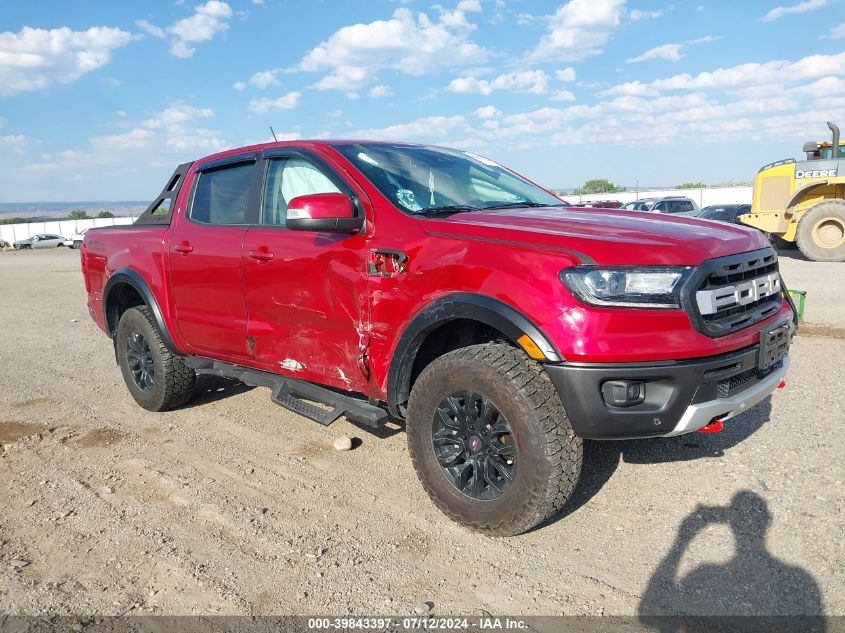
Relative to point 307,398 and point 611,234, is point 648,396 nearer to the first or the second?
point 611,234

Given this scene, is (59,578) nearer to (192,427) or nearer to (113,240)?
(192,427)

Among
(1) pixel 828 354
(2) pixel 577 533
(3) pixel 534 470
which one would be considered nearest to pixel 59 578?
(3) pixel 534 470

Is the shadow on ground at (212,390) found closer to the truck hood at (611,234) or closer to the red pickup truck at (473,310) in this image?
the red pickup truck at (473,310)

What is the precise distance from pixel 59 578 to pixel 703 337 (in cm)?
293

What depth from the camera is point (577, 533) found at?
319cm

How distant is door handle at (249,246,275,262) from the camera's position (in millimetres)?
3988

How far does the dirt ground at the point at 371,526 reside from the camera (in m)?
2.71

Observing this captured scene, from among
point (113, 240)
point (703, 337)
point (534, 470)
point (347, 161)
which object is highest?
point (347, 161)

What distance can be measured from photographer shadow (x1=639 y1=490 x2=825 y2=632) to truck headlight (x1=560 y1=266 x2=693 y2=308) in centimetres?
113

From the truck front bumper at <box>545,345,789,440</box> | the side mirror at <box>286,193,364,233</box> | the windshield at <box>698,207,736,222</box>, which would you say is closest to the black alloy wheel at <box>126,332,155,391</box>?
the side mirror at <box>286,193,364,233</box>

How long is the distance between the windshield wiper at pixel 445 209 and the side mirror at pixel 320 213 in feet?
1.22

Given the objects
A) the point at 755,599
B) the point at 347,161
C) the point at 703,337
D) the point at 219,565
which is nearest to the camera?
the point at 755,599

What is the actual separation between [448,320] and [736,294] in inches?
50.8

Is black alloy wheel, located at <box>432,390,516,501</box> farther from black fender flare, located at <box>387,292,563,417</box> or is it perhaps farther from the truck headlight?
the truck headlight
